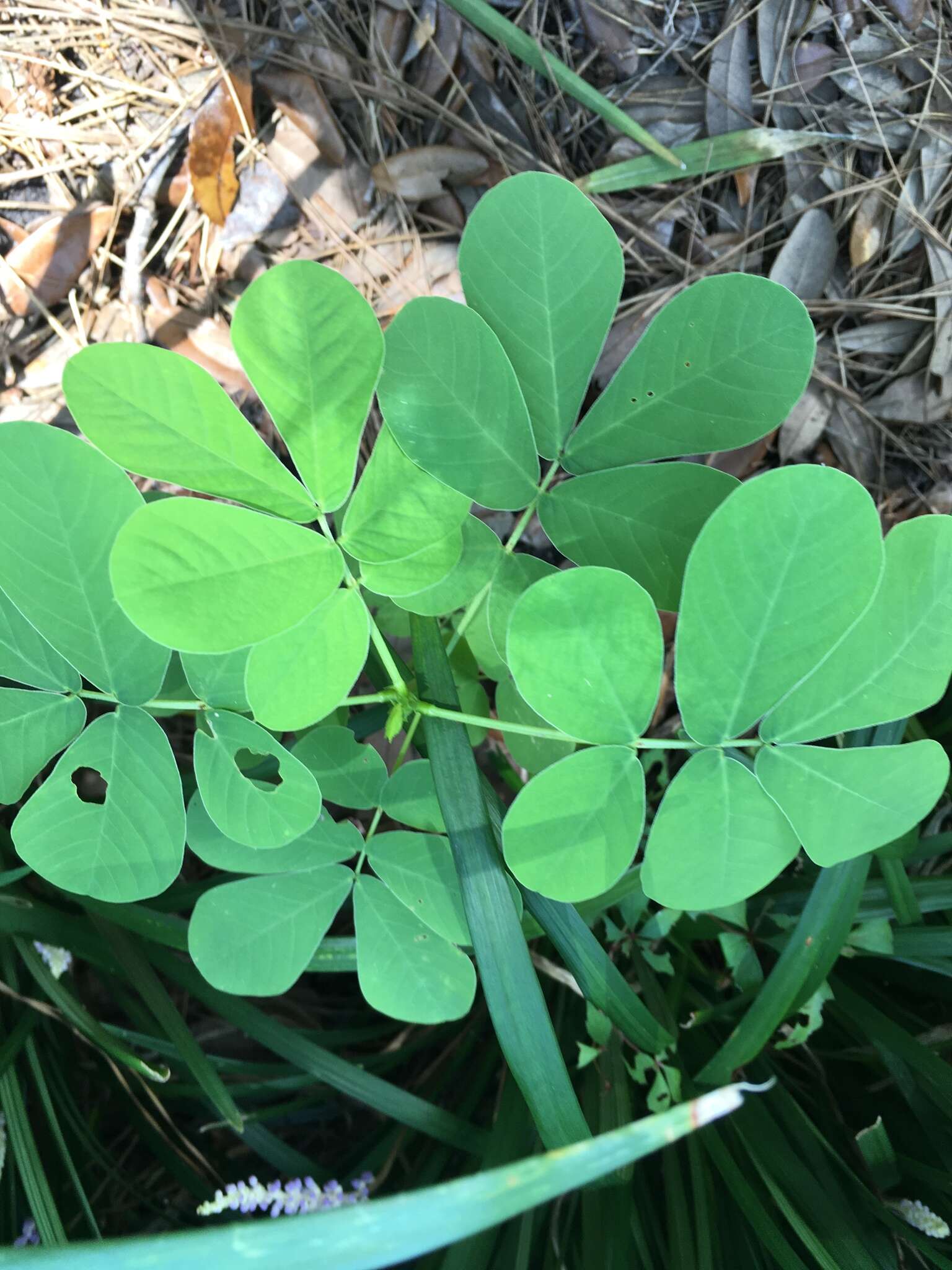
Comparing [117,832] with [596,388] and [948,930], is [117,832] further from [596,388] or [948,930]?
[596,388]

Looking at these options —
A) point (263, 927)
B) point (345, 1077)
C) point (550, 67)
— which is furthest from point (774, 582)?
point (550, 67)

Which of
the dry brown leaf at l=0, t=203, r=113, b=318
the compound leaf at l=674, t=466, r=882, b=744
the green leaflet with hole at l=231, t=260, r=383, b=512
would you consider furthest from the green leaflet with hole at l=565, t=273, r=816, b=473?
the dry brown leaf at l=0, t=203, r=113, b=318

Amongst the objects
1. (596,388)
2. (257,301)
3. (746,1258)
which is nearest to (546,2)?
(596,388)

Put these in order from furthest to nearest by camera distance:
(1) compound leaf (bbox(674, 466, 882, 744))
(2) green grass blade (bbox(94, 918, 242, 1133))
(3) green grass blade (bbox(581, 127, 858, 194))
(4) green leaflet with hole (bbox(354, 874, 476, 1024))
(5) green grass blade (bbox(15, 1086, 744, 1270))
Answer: (3) green grass blade (bbox(581, 127, 858, 194)) < (2) green grass blade (bbox(94, 918, 242, 1133)) < (4) green leaflet with hole (bbox(354, 874, 476, 1024)) < (1) compound leaf (bbox(674, 466, 882, 744)) < (5) green grass blade (bbox(15, 1086, 744, 1270))

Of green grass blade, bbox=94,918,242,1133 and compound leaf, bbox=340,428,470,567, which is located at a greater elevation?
compound leaf, bbox=340,428,470,567

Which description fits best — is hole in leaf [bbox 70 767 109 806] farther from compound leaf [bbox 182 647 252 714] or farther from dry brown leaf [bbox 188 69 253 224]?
dry brown leaf [bbox 188 69 253 224]

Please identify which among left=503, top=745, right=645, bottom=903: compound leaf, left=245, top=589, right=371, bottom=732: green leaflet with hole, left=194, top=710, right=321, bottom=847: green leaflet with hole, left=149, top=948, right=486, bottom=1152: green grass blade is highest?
left=245, top=589, right=371, bottom=732: green leaflet with hole

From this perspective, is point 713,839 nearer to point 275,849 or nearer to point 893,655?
point 893,655

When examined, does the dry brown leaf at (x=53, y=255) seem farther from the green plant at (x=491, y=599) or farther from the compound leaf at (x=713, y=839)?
the compound leaf at (x=713, y=839)

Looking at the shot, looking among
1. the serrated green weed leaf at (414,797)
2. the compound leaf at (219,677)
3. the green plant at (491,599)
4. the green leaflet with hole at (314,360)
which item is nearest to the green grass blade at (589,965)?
the green plant at (491,599)
